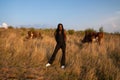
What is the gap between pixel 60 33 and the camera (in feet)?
37.3

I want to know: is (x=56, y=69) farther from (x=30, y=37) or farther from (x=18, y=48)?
(x=30, y=37)

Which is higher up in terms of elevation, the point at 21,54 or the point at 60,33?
the point at 60,33

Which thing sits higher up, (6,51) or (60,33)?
(60,33)

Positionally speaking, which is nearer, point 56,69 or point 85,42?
point 56,69

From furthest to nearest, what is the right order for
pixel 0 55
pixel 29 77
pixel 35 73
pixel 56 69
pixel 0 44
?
pixel 0 44, pixel 0 55, pixel 56 69, pixel 35 73, pixel 29 77

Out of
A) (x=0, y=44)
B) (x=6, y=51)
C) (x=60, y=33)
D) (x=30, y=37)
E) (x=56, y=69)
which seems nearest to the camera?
(x=56, y=69)

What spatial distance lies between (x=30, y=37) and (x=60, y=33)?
35.6ft

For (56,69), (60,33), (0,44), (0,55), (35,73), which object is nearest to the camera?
(35,73)

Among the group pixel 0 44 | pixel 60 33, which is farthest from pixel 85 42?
pixel 60 33

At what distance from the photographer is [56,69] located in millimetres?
10641

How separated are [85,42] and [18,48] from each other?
25.4 ft

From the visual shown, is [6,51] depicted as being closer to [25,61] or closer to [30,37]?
[25,61]

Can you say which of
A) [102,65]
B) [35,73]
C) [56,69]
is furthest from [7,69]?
[102,65]

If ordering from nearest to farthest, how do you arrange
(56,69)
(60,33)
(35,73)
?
(35,73), (56,69), (60,33)
